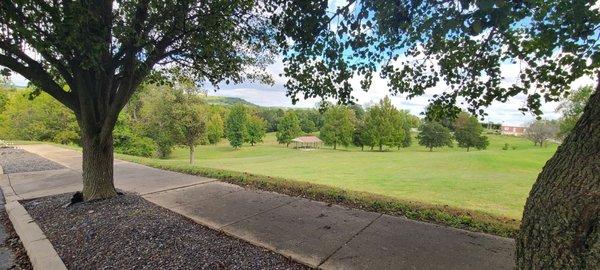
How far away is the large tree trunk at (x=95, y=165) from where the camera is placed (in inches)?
212

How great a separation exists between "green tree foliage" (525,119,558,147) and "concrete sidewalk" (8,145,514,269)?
71743 millimetres

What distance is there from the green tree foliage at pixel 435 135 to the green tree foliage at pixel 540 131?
23023 mm

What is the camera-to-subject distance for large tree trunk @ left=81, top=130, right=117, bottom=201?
17.7 ft

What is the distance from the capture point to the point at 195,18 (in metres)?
4.79

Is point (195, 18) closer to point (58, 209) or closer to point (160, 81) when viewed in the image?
point (160, 81)

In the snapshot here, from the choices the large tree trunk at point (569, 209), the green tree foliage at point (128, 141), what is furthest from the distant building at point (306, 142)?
the large tree trunk at point (569, 209)

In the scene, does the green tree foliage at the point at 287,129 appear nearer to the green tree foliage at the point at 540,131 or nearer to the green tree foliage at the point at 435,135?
the green tree foliage at the point at 435,135

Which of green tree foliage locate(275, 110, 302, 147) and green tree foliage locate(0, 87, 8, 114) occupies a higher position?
green tree foliage locate(0, 87, 8, 114)

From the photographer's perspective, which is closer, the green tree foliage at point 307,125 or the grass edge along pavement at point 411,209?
the grass edge along pavement at point 411,209

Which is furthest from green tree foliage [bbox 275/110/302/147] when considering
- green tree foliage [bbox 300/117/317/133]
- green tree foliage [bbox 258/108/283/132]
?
green tree foliage [bbox 258/108/283/132]

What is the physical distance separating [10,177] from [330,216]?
9665 millimetres

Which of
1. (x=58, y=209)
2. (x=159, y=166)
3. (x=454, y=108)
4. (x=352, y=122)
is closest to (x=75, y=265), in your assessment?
(x=58, y=209)

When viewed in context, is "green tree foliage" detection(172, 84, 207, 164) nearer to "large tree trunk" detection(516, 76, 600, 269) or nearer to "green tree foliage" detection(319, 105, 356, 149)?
"large tree trunk" detection(516, 76, 600, 269)

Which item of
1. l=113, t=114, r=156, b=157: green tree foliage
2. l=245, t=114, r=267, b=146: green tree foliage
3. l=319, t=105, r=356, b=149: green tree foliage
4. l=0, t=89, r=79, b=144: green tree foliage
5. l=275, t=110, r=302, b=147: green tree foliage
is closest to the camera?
l=0, t=89, r=79, b=144: green tree foliage
